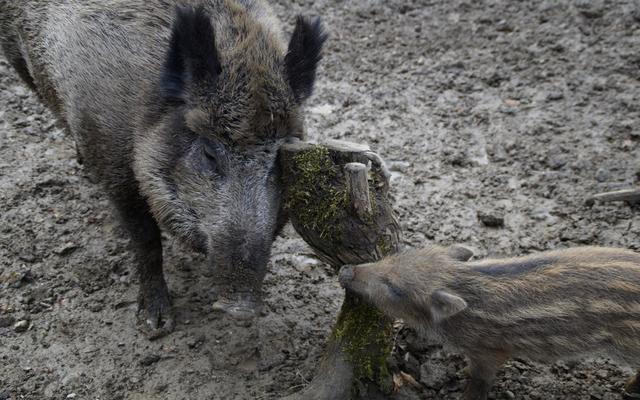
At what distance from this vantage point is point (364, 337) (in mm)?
3188

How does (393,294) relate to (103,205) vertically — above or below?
above

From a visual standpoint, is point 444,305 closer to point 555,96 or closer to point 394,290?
point 394,290

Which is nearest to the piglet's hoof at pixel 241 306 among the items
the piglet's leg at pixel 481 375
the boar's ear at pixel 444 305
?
the boar's ear at pixel 444 305

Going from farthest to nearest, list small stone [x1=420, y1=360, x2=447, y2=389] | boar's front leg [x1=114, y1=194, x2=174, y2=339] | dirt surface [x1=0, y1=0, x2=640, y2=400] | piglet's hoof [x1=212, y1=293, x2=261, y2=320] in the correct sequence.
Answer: boar's front leg [x1=114, y1=194, x2=174, y2=339], dirt surface [x1=0, y1=0, x2=640, y2=400], small stone [x1=420, y1=360, x2=447, y2=389], piglet's hoof [x1=212, y1=293, x2=261, y2=320]

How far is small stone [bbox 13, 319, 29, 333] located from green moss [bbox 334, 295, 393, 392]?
73.8 inches

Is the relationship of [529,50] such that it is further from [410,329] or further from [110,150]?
[110,150]

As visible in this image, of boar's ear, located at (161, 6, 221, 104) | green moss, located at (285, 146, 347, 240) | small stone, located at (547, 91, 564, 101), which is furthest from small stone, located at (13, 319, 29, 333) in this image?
small stone, located at (547, 91, 564, 101)

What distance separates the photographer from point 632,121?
16.5ft

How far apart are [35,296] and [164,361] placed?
3.22ft

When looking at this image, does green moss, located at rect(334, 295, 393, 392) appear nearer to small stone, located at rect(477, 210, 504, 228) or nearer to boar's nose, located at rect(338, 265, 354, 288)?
boar's nose, located at rect(338, 265, 354, 288)

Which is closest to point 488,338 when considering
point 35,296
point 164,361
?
point 164,361

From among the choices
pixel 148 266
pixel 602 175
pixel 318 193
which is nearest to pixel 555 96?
pixel 602 175

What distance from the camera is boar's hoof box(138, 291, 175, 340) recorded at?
390 cm

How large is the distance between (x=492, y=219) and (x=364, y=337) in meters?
1.66
